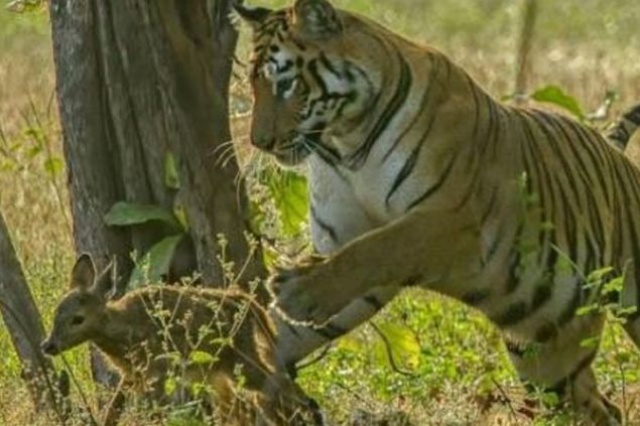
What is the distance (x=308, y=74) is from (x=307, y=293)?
0.69 metres

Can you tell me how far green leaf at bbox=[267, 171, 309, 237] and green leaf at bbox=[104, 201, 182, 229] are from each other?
427mm

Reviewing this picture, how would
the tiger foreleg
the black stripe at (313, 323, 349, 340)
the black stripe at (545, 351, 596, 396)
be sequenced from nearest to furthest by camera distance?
the tiger foreleg, the black stripe at (313, 323, 349, 340), the black stripe at (545, 351, 596, 396)

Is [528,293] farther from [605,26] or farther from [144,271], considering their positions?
[605,26]

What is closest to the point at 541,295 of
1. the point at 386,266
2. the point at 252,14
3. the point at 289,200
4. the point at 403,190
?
the point at 403,190

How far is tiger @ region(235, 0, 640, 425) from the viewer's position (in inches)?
291

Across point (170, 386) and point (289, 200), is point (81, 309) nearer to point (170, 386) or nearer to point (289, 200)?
point (170, 386)

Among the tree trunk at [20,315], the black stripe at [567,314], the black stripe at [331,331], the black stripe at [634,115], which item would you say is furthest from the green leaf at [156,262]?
the black stripe at [634,115]

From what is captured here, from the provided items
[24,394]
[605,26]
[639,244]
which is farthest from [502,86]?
[24,394]

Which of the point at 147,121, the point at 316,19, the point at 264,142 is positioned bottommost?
the point at 147,121

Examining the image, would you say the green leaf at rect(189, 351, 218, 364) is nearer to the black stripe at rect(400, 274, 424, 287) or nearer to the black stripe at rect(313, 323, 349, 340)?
the black stripe at rect(313, 323, 349, 340)

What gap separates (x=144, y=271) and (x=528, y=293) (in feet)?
3.68

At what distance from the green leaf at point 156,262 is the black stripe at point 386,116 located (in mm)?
698

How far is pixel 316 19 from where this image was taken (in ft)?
24.7

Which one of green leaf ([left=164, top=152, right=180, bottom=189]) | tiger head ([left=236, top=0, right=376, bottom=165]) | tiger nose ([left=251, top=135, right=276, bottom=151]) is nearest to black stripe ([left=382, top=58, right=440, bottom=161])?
tiger head ([left=236, top=0, right=376, bottom=165])
